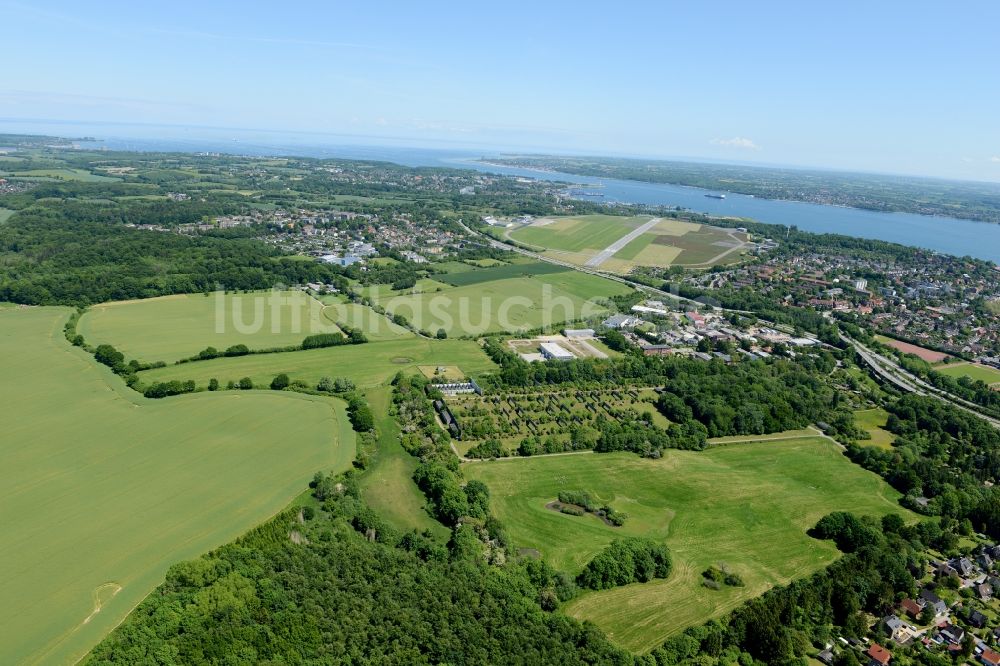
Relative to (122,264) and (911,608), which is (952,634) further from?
(122,264)

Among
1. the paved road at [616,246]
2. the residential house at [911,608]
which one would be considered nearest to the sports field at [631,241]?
the paved road at [616,246]

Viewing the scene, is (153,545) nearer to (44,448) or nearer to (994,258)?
(44,448)

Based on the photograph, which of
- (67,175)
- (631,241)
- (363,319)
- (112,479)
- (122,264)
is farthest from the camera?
(67,175)

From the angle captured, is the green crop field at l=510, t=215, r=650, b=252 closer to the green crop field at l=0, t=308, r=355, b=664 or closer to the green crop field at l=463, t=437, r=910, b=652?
the green crop field at l=463, t=437, r=910, b=652

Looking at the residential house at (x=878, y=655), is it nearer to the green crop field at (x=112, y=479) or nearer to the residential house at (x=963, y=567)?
the residential house at (x=963, y=567)

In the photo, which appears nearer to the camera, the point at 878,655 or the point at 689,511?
the point at 878,655

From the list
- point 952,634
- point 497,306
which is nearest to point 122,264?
point 497,306
